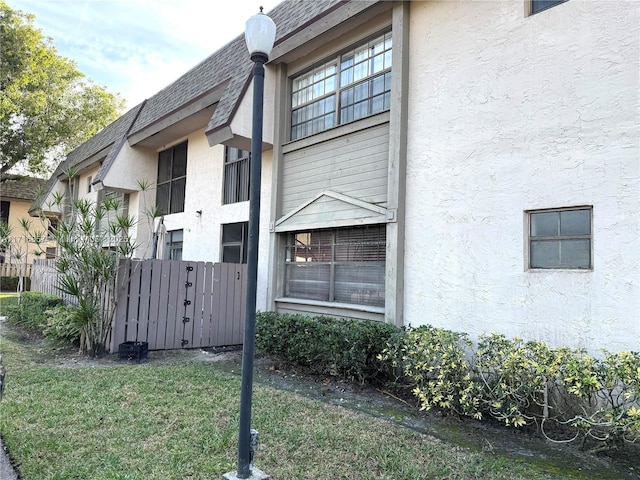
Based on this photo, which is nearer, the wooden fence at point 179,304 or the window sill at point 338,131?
the window sill at point 338,131

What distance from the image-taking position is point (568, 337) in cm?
500

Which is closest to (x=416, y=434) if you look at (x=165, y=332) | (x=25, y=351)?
(x=165, y=332)

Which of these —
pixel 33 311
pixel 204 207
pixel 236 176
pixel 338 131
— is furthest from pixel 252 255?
pixel 33 311

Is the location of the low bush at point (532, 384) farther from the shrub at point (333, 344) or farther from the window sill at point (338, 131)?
the window sill at point (338, 131)

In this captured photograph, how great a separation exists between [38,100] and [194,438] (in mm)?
25705

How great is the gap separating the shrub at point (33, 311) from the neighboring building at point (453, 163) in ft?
16.8

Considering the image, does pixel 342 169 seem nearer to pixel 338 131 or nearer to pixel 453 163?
pixel 338 131

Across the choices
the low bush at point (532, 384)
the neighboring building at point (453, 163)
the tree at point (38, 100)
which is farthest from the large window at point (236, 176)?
the tree at point (38, 100)

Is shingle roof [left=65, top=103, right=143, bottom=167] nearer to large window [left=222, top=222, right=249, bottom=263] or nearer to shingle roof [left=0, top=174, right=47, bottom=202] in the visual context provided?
large window [left=222, top=222, right=249, bottom=263]

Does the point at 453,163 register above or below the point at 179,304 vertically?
above

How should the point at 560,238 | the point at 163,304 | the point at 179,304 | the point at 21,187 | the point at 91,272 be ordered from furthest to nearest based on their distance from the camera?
the point at 21,187 → the point at 179,304 → the point at 163,304 → the point at 91,272 → the point at 560,238

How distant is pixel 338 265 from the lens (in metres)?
8.07

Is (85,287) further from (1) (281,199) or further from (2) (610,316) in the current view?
(2) (610,316)

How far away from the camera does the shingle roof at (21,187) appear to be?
2738 centimetres
